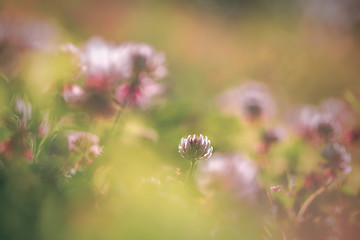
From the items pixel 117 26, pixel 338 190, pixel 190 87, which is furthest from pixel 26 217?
pixel 117 26

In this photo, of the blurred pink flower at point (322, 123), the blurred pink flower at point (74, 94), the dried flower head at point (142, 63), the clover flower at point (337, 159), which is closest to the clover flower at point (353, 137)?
the blurred pink flower at point (322, 123)

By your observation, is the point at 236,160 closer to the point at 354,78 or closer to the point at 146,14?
the point at 354,78

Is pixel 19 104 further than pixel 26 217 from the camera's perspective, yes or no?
Yes

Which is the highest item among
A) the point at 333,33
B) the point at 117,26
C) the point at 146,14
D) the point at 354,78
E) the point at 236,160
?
the point at 333,33

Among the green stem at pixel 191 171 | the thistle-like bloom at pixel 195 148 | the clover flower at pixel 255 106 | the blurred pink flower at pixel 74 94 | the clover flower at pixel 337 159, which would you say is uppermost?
the clover flower at pixel 255 106

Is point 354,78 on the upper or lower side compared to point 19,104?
upper

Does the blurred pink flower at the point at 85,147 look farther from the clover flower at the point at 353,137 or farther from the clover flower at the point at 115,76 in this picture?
the clover flower at the point at 353,137

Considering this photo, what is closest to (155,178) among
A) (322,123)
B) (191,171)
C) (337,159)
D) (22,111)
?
(191,171)

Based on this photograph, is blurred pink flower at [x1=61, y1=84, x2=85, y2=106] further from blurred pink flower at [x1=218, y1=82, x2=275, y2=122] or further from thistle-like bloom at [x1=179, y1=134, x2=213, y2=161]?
blurred pink flower at [x1=218, y1=82, x2=275, y2=122]
